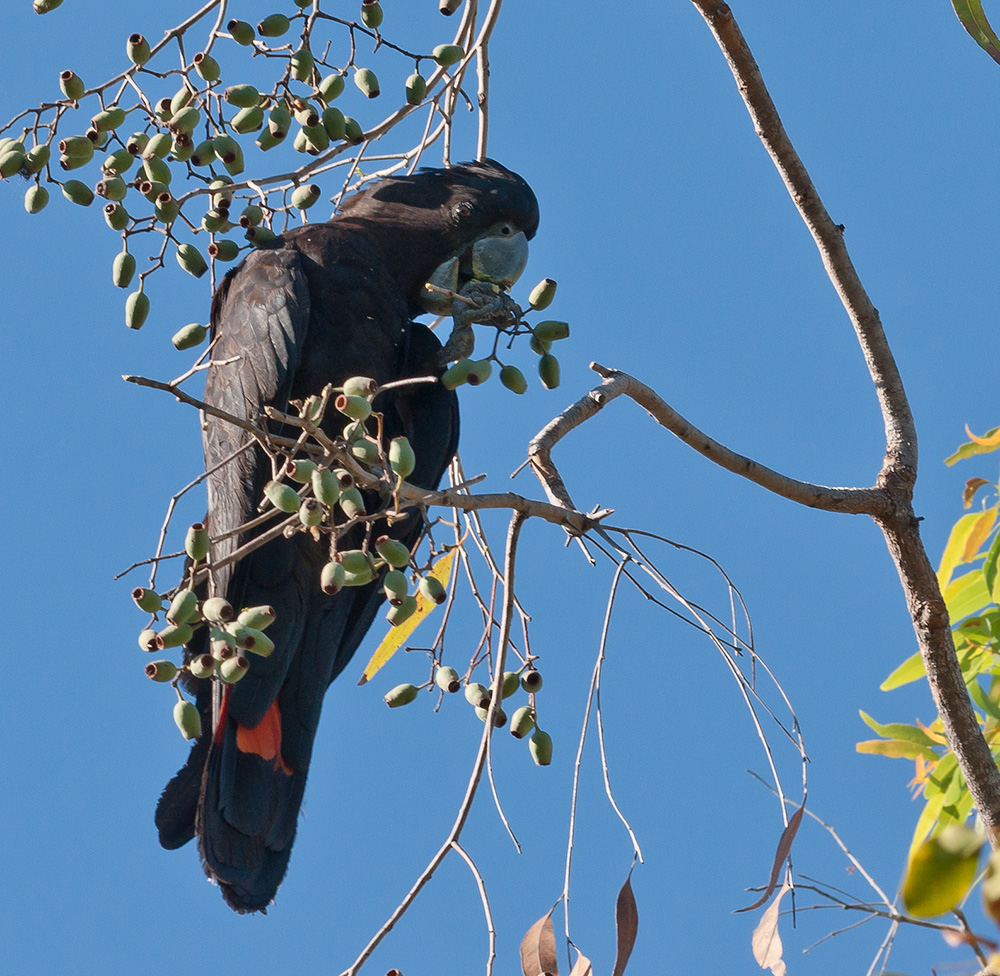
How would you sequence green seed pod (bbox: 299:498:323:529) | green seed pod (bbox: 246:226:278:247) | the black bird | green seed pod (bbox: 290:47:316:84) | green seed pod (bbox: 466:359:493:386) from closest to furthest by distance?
green seed pod (bbox: 299:498:323:529), green seed pod (bbox: 466:359:493:386), green seed pod (bbox: 290:47:316:84), green seed pod (bbox: 246:226:278:247), the black bird

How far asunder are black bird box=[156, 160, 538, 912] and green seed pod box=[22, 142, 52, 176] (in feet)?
1.75

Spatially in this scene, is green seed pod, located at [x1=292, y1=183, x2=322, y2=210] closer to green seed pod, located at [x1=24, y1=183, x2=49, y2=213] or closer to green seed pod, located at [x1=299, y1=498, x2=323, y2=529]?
green seed pod, located at [x1=24, y1=183, x2=49, y2=213]

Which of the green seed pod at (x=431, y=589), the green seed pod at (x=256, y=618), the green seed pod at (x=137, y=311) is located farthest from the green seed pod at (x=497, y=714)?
the green seed pod at (x=137, y=311)

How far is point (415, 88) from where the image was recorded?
1.73 meters

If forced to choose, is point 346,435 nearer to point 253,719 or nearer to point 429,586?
point 429,586

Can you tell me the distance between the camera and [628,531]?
4.53 feet

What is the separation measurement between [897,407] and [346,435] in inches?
33.7

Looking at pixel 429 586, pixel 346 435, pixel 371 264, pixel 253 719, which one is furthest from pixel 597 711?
pixel 371 264

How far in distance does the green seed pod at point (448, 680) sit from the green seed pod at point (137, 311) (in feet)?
1.97

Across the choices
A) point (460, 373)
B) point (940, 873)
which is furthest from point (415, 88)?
point (940, 873)

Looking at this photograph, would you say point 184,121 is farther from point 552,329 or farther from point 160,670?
point 160,670

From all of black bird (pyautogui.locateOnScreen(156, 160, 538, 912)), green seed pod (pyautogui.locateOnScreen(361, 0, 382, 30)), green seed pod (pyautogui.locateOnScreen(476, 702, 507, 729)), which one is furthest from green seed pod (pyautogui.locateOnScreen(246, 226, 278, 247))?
green seed pod (pyautogui.locateOnScreen(476, 702, 507, 729))

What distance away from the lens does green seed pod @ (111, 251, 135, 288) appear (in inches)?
59.4

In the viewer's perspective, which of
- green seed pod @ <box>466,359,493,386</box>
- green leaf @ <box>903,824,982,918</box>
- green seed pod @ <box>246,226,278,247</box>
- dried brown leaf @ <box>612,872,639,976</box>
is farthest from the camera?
green seed pod @ <box>246,226,278,247</box>
